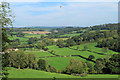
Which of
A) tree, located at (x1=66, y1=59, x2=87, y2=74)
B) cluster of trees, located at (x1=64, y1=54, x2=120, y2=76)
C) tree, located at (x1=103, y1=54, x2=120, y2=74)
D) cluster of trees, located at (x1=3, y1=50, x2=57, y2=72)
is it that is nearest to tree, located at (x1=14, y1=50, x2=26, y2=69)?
cluster of trees, located at (x1=3, y1=50, x2=57, y2=72)

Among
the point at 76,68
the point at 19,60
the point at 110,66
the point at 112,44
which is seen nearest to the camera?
the point at 76,68

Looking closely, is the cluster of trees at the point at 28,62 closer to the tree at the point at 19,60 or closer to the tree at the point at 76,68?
the tree at the point at 19,60

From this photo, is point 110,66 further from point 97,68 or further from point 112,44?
point 112,44

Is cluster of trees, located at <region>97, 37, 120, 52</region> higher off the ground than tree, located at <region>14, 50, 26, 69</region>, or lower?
higher

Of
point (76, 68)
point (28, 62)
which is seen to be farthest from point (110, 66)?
point (28, 62)

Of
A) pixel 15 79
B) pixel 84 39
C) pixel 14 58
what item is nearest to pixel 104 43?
pixel 84 39

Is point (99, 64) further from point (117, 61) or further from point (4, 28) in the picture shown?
point (4, 28)

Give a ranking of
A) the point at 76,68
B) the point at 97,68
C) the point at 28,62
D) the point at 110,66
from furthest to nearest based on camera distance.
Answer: the point at 28,62
the point at 97,68
the point at 110,66
the point at 76,68

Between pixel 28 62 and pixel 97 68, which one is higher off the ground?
pixel 28 62

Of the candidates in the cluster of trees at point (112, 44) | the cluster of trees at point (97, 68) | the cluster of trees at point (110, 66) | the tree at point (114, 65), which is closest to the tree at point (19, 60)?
the cluster of trees at point (97, 68)

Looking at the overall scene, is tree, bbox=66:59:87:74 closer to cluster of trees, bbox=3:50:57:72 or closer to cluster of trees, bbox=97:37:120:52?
cluster of trees, bbox=3:50:57:72

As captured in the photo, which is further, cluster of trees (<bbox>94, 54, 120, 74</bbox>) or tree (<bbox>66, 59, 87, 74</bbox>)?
tree (<bbox>66, 59, 87, 74</bbox>)
